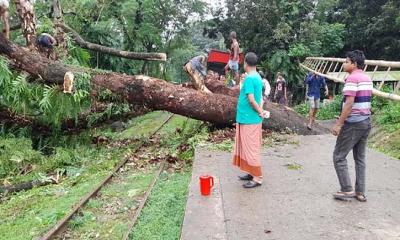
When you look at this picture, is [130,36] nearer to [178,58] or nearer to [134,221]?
[178,58]

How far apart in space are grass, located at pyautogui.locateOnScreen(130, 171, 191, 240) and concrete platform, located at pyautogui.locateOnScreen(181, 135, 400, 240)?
267mm

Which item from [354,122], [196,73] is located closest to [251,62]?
[354,122]

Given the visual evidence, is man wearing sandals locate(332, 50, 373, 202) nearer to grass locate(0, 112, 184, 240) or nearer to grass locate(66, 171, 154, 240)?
grass locate(66, 171, 154, 240)

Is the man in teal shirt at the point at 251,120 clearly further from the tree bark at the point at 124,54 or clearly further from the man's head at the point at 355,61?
the tree bark at the point at 124,54

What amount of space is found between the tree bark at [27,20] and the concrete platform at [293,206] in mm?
6873

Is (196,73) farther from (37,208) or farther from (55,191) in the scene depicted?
(37,208)

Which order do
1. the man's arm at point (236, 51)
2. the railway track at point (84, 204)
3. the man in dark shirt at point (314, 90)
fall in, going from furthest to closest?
1. the man's arm at point (236, 51)
2. the man in dark shirt at point (314, 90)
3. the railway track at point (84, 204)

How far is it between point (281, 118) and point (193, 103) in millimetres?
2097

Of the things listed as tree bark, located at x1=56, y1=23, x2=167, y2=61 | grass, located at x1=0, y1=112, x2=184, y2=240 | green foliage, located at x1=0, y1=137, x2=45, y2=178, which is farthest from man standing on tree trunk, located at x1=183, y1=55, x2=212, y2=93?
green foliage, located at x1=0, y1=137, x2=45, y2=178

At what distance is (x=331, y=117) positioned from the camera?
1622 centimetres

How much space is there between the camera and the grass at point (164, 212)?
517 cm

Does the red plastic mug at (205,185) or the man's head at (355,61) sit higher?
the man's head at (355,61)

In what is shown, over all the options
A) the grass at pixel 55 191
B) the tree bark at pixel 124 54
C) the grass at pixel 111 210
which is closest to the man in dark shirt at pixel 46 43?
the tree bark at pixel 124 54

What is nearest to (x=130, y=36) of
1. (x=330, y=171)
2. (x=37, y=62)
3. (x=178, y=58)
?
(x=178, y=58)
